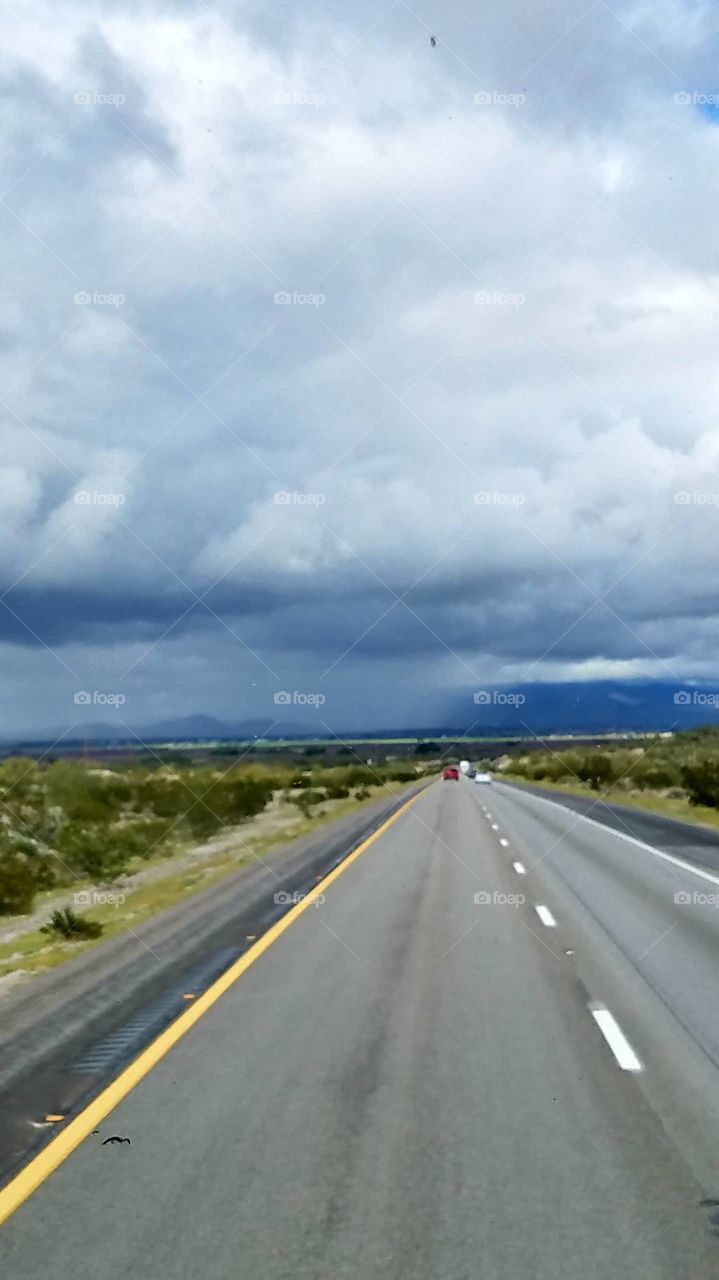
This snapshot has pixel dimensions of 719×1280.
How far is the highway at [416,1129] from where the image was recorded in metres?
4.97

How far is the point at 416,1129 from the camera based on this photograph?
651cm

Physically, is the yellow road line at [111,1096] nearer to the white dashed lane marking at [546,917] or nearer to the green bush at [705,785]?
the white dashed lane marking at [546,917]

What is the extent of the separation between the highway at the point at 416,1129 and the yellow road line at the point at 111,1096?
6cm

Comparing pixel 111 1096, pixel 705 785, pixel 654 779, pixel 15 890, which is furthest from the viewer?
pixel 654 779

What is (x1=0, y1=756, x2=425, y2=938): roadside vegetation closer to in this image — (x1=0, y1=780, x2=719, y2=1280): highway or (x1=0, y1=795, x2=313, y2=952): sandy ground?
(x1=0, y1=795, x2=313, y2=952): sandy ground

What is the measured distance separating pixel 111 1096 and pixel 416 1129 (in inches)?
73.4

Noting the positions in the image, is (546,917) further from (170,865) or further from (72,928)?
(170,865)

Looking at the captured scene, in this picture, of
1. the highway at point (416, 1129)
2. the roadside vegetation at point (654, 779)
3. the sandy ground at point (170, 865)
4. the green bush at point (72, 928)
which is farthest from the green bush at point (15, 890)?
the roadside vegetation at point (654, 779)

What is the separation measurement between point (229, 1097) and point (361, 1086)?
811 mm

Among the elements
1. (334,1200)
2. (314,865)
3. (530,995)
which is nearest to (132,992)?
(530,995)

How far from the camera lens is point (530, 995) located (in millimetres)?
10273

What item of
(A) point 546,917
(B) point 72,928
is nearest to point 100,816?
(B) point 72,928

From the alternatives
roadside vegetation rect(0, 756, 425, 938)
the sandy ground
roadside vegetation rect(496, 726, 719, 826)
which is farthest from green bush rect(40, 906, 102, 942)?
roadside vegetation rect(496, 726, 719, 826)

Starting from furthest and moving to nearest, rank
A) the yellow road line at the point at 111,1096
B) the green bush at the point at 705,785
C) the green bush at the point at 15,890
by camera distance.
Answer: the green bush at the point at 705,785 → the green bush at the point at 15,890 → the yellow road line at the point at 111,1096
